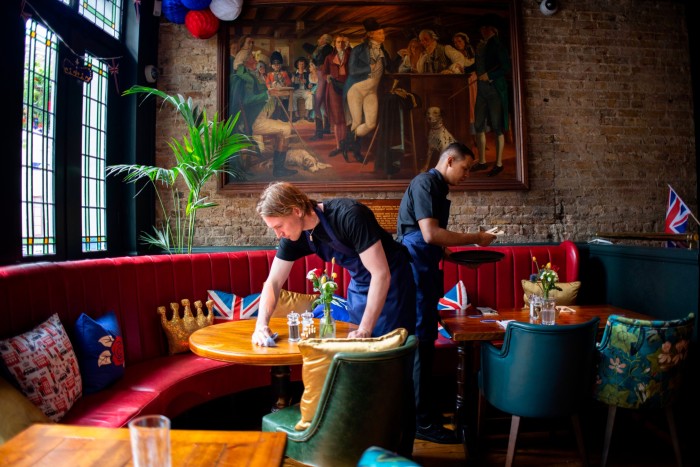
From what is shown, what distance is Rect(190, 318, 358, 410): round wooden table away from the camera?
82.1 inches

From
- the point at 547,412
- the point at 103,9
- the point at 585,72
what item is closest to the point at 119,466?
the point at 547,412

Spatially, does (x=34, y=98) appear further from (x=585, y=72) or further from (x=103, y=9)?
(x=585, y=72)

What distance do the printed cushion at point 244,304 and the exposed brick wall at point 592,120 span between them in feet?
3.78

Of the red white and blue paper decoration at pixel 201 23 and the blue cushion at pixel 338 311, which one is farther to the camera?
the red white and blue paper decoration at pixel 201 23

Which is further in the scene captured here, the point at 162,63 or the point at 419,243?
the point at 162,63

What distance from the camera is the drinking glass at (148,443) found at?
879 millimetres

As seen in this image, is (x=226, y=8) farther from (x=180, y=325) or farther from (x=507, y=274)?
(x=507, y=274)

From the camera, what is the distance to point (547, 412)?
7.64ft

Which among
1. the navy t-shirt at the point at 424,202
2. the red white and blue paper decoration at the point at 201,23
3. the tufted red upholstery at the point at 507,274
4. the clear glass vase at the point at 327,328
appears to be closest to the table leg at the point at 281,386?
the clear glass vase at the point at 327,328

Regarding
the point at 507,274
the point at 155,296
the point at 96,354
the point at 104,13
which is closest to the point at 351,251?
the point at 96,354

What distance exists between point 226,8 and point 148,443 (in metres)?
4.47

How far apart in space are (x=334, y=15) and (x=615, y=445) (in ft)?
13.8

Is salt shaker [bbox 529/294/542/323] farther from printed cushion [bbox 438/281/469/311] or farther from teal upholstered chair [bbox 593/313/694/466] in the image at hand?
printed cushion [bbox 438/281/469/311]

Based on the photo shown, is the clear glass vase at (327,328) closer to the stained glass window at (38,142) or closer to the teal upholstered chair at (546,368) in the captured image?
the teal upholstered chair at (546,368)
